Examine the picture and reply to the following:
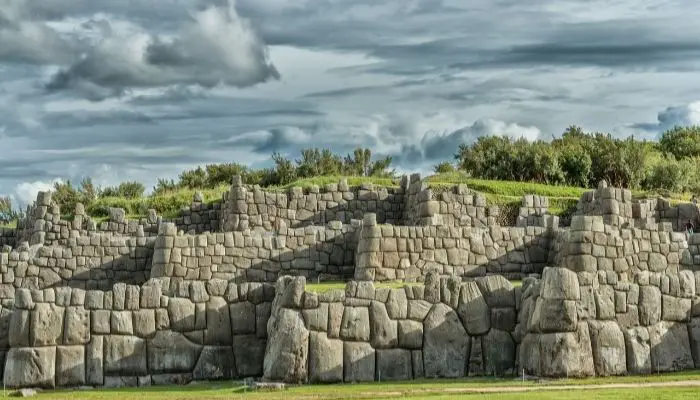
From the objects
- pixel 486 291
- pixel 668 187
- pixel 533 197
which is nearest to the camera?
pixel 486 291

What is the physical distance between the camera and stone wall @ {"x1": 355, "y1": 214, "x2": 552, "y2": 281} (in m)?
35.8

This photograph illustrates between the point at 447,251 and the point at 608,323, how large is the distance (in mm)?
10540

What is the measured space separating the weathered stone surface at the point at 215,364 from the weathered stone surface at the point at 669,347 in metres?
8.29

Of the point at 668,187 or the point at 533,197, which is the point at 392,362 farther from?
the point at 668,187

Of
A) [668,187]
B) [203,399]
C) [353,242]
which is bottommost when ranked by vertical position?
[203,399]

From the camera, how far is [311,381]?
25594 mm

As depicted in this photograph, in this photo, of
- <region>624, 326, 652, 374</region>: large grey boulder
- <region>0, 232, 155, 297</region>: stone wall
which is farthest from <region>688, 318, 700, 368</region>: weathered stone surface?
<region>0, 232, 155, 297</region>: stone wall

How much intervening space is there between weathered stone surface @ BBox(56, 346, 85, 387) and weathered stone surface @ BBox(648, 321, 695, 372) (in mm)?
11067

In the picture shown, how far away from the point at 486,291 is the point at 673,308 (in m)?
3.75

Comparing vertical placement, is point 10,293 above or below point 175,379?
above

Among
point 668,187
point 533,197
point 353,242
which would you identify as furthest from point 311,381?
point 668,187

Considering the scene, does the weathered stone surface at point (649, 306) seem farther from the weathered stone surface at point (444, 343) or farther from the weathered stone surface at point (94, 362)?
the weathered stone surface at point (94, 362)

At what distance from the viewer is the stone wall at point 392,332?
1014 inches

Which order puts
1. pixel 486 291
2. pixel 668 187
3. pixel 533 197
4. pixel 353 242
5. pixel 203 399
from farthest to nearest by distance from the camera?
pixel 668 187, pixel 533 197, pixel 353 242, pixel 486 291, pixel 203 399
